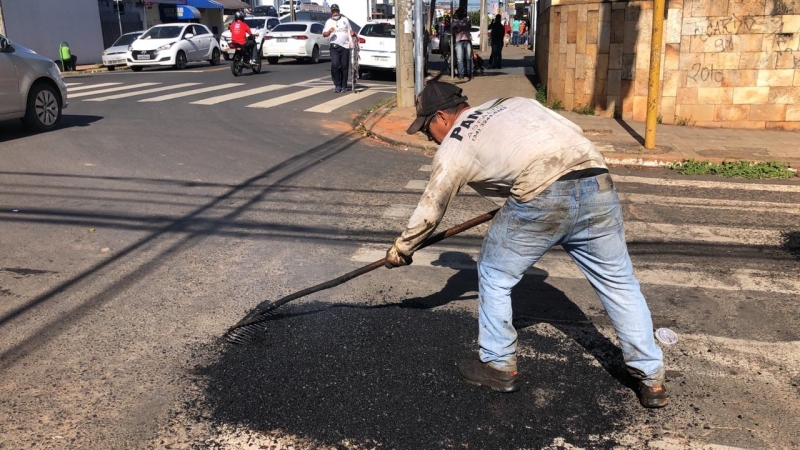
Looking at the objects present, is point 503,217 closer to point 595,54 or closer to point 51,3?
point 595,54

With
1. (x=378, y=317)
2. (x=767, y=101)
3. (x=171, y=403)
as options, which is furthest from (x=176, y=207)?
(x=767, y=101)

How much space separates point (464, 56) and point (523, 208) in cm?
1671

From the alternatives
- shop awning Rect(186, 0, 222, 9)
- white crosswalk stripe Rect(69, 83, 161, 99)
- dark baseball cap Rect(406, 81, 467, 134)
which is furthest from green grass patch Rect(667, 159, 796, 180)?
shop awning Rect(186, 0, 222, 9)

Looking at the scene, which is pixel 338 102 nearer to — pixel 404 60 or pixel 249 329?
pixel 404 60

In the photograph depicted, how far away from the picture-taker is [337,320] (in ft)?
14.4

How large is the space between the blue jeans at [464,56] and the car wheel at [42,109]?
36.2 feet

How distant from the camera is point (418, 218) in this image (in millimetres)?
3266

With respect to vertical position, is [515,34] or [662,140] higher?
[515,34]

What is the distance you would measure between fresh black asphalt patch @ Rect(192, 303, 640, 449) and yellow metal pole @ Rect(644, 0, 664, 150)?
6106 millimetres

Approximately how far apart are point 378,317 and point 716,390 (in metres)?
1.91

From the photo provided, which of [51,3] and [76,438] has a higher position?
[51,3]

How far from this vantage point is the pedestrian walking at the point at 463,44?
19.1 m

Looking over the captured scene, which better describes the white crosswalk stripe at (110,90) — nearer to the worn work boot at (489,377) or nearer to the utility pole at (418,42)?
the utility pole at (418,42)

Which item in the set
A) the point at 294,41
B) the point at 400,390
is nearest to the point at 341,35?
the point at 294,41
